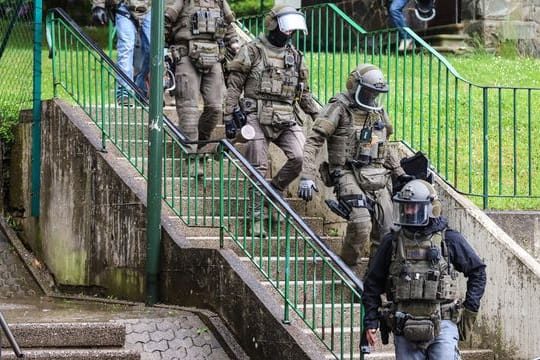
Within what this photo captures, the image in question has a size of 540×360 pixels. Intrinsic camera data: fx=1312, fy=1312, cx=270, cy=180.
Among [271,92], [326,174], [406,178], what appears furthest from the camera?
[271,92]

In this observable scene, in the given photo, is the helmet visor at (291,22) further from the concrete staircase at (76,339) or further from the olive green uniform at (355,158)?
the concrete staircase at (76,339)

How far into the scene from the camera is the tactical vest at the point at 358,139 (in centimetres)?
1030

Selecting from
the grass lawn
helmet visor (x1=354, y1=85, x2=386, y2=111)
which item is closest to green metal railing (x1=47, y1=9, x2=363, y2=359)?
the grass lawn

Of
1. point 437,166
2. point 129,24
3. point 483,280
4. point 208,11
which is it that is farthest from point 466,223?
point 129,24

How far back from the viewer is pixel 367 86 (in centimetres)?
1016

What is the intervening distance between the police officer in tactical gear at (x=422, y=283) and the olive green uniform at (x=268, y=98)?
3090 mm

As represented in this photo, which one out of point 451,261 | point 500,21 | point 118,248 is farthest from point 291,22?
point 500,21

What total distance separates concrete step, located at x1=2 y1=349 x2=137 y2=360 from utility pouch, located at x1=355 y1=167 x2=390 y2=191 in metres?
2.27

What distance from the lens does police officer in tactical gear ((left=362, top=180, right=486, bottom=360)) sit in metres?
8.00

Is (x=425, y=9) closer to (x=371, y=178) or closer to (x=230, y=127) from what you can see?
(x=230, y=127)

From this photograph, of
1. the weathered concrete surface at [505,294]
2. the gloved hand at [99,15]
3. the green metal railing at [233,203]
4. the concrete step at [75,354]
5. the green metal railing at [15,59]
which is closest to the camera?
the concrete step at [75,354]

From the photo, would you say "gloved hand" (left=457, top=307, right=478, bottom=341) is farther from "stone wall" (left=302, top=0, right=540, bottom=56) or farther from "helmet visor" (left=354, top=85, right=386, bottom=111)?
"stone wall" (left=302, top=0, right=540, bottom=56)

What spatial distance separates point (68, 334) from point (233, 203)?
264 centimetres

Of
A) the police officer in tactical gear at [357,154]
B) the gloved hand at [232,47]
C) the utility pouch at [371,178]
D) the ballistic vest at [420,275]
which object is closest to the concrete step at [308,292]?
the police officer in tactical gear at [357,154]
